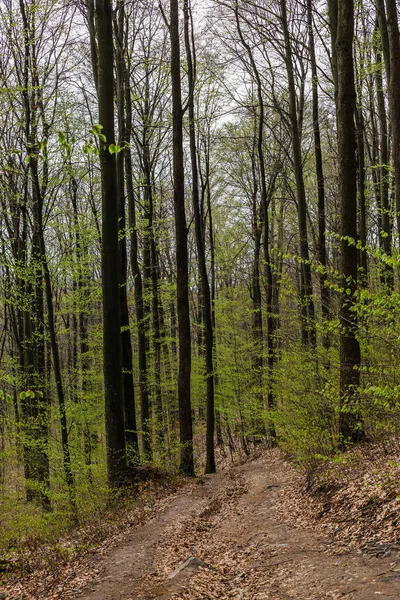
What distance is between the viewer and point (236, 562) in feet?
19.6

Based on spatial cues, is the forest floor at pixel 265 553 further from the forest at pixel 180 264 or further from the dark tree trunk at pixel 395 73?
the dark tree trunk at pixel 395 73

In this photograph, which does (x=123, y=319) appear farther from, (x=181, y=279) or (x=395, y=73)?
(x=395, y=73)

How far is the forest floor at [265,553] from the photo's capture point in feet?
15.7

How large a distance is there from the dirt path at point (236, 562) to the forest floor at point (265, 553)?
0.01m

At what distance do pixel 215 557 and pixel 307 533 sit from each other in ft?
4.02

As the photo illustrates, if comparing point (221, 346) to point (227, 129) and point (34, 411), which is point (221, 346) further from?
point (227, 129)

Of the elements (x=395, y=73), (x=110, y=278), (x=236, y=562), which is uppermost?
(x=395, y=73)

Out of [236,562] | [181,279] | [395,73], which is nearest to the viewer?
[236,562]

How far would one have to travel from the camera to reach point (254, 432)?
1848cm

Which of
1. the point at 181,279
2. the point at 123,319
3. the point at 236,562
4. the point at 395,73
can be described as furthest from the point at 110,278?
the point at 395,73

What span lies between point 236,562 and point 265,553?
14.7 inches

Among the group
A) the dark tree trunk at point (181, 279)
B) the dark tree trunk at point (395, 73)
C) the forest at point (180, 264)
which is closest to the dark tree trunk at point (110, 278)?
the forest at point (180, 264)

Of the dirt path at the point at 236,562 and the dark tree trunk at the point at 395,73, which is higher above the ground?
the dark tree trunk at the point at 395,73

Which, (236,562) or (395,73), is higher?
(395,73)
